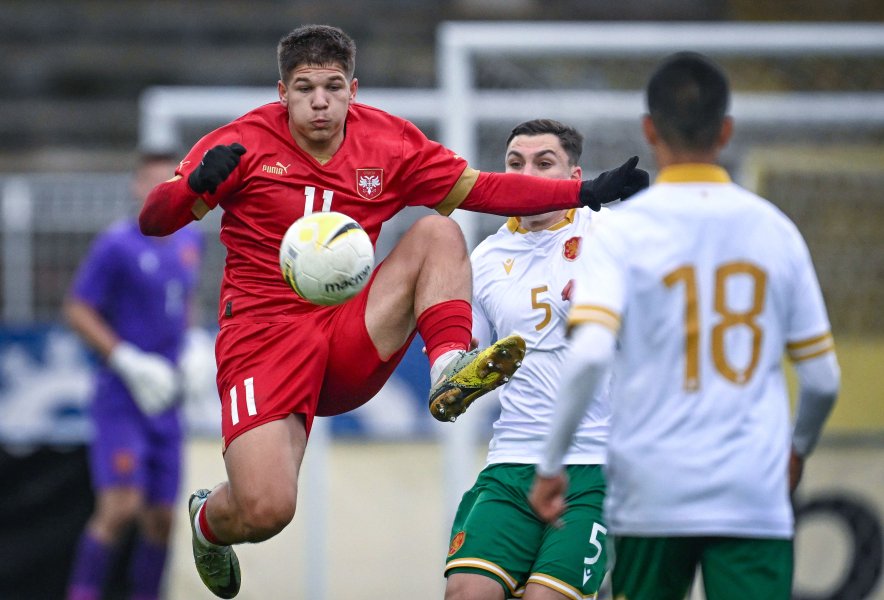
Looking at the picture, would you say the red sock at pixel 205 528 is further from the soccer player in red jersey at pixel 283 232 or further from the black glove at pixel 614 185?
the black glove at pixel 614 185

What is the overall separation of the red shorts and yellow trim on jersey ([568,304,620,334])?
1.61 m

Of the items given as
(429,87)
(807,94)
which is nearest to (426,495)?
(807,94)

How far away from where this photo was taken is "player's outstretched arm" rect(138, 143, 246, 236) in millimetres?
4699

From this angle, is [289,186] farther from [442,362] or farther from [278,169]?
[442,362]

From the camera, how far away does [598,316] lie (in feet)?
11.4

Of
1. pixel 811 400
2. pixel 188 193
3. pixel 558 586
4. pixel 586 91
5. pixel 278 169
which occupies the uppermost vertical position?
pixel 586 91

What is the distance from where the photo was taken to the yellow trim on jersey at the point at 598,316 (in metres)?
3.48

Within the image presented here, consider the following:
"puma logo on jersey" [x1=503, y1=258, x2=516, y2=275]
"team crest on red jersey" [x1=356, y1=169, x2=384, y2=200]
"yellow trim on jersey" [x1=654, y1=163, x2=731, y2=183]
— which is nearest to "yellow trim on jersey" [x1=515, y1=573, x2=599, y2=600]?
"puma logo on jersey" [x1=503, y1=258, x2=516, y2=275]

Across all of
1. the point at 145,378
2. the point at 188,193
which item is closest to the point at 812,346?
the point at 188,193

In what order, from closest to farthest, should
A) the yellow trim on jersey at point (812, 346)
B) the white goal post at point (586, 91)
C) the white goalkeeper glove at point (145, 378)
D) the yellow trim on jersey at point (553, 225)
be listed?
1. the yellow trim on jersey at point (812, 346)
2. the yellow trim on jersey at point (553, 225)
3. the white goal post at point (586, 91)
4. the white goalkeeper glove at point (145, 378)

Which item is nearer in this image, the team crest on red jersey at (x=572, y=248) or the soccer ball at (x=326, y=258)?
the soccer ball at (x=326, y=258)

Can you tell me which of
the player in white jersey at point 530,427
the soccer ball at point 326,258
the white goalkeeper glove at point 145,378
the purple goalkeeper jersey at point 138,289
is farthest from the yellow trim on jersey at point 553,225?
the purple goalkeeper jersey at point 138,289

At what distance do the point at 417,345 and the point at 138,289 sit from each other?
2214 millimetres

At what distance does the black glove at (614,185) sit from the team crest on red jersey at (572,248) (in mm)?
378
